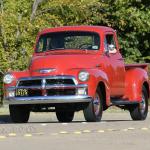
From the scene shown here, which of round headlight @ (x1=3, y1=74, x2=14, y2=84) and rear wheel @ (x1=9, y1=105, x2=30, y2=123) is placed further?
rear wheel @ (x1=9, y1=105, x2=30, y2=123)

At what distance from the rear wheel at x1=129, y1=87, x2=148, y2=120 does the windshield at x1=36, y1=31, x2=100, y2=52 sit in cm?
217

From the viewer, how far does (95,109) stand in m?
17.7

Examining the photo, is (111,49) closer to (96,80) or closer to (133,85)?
(133,85)

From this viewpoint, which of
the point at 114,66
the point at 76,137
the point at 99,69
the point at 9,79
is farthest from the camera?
the point at 114,66

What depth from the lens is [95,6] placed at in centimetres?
3150

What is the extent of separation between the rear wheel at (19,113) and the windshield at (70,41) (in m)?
1.61

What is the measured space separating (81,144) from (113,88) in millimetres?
7198

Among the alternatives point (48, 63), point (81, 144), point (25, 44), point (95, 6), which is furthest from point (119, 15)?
point (81, 144)

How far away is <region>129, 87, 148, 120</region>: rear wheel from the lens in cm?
2014

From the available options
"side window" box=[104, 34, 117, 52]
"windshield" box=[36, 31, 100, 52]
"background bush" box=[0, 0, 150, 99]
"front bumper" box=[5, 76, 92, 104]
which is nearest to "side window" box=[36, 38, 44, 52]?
"windshield" box=[36, 31, 100, 52]

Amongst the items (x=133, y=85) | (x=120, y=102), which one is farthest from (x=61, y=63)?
(x=133, y=85)

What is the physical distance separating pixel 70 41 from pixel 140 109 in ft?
8.86

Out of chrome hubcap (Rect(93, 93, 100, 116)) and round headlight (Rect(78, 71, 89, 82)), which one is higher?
round headlight (Rect(78, 71, 89, 82))

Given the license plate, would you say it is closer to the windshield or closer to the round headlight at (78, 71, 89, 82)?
the round headlight at (78, 71, 89, 82)
